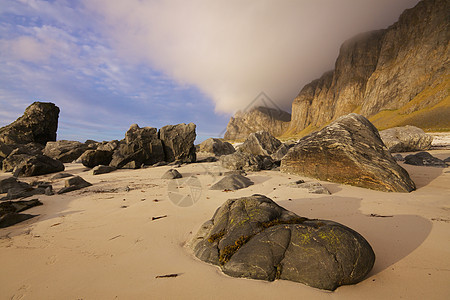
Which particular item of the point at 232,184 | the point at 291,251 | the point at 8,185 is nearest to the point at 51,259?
the point at 291,251

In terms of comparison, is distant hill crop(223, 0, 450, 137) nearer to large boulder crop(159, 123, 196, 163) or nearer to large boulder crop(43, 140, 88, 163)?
large boulder crop(159, 123, 196, 163)

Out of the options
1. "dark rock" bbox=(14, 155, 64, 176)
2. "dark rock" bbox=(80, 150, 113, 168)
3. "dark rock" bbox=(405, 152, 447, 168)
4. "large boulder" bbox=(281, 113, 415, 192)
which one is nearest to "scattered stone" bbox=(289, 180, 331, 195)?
"large boulder" bbox=(281, 113, 415, 192)

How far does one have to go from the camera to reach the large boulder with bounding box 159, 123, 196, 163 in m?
18.0

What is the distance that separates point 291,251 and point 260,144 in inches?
596

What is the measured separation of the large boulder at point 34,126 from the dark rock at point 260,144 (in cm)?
3047

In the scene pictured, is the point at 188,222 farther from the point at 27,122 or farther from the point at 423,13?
the point at 423,13

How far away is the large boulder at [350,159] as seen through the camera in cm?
652

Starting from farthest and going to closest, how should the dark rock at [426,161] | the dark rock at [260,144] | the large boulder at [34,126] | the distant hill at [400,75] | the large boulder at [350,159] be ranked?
the distant hill at [400,75] → the large boulder at [34,126] → the dark rock at [260,144] → the dark rock at [426,161] → the large boulder at [350,159]

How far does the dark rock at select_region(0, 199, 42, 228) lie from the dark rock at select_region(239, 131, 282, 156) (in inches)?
559

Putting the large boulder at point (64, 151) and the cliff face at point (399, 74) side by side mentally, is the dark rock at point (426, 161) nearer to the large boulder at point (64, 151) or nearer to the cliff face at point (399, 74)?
the large boulder at point (64, 151)

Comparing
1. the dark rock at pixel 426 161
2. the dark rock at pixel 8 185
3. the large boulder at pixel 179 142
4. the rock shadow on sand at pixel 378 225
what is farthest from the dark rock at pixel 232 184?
the large boulder at pixel 179 142

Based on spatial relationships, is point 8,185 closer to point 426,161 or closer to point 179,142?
point 179,142

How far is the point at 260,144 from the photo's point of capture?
688 inches

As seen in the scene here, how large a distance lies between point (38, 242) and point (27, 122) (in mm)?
34632
